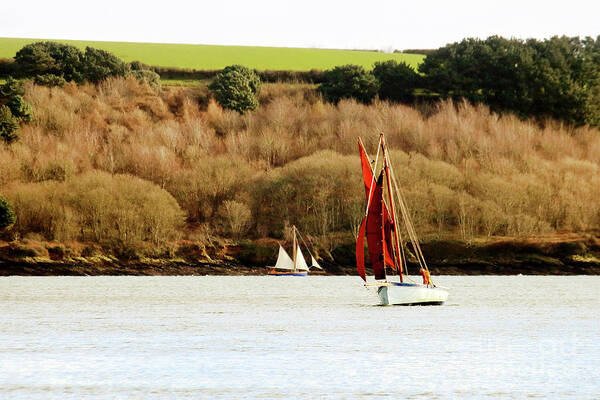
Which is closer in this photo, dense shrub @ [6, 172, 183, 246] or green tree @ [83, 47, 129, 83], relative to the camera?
dense shrub @ [6, 172, 183, 246]

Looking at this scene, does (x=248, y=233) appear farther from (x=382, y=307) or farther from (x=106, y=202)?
(x=382, y=307)

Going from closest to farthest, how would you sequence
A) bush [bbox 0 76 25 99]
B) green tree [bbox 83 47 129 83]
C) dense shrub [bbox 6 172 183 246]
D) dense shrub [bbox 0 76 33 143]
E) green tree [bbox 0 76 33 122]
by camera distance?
dense shrub [bbox 6 172 183 246], dense shrub [bbox 0 76 33 143], green tree [bbox 0 76 33 122], bush [bbox 0 76 25 99], green tree [bbox 83 47 129 83]

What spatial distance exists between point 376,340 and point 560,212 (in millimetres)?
90249

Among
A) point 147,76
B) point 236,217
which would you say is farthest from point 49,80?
point 236,217

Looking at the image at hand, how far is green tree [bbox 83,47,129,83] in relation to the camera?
577 feet

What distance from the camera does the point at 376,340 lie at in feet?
159

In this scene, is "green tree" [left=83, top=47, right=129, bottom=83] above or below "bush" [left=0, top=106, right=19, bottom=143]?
above

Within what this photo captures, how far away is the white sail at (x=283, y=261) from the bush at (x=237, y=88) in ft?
168

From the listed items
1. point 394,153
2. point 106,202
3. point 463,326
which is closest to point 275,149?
point 394,153

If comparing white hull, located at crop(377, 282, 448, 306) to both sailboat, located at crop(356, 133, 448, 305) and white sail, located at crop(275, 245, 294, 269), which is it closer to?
sailboat, located at crop(356, 133, 448, 305)

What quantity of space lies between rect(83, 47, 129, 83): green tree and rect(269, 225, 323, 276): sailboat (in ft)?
207

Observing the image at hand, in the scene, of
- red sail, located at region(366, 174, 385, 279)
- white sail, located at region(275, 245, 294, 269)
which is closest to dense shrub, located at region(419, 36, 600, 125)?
white sail, located at region(275, 245, 294, 269)

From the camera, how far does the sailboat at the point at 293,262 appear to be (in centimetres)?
12975

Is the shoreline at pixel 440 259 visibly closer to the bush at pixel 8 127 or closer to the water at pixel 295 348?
the bush at pixel 8 127
